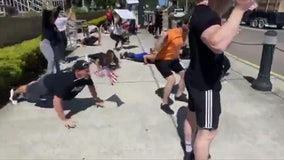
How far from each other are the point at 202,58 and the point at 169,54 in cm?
232

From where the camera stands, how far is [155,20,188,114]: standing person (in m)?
4.64

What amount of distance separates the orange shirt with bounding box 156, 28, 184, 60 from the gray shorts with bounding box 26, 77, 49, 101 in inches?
73.2

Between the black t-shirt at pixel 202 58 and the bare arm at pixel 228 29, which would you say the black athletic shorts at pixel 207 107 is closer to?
the black t-shirt at pixel 202 58

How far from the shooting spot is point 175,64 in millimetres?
A: 4922

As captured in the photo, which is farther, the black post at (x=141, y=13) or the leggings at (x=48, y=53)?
the black post at (x=141, y=13)

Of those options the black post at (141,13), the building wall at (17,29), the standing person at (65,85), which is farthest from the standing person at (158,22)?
the standing person at (65,85)

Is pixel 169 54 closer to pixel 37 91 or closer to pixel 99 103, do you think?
pixel 99 103

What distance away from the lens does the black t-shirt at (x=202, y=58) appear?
2342 millimetres

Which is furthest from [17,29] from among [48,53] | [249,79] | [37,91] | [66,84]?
[249,79]

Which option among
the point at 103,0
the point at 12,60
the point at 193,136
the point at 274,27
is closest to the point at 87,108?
the point at 12,60

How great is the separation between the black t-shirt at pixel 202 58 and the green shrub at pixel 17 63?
3.68 metres

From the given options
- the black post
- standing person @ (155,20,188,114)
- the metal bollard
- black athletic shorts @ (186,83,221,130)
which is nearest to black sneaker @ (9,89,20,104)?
standing person @ (155,20,188,114)

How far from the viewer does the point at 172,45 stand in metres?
4.73

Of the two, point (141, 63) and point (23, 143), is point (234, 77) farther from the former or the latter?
point (23, 143)
